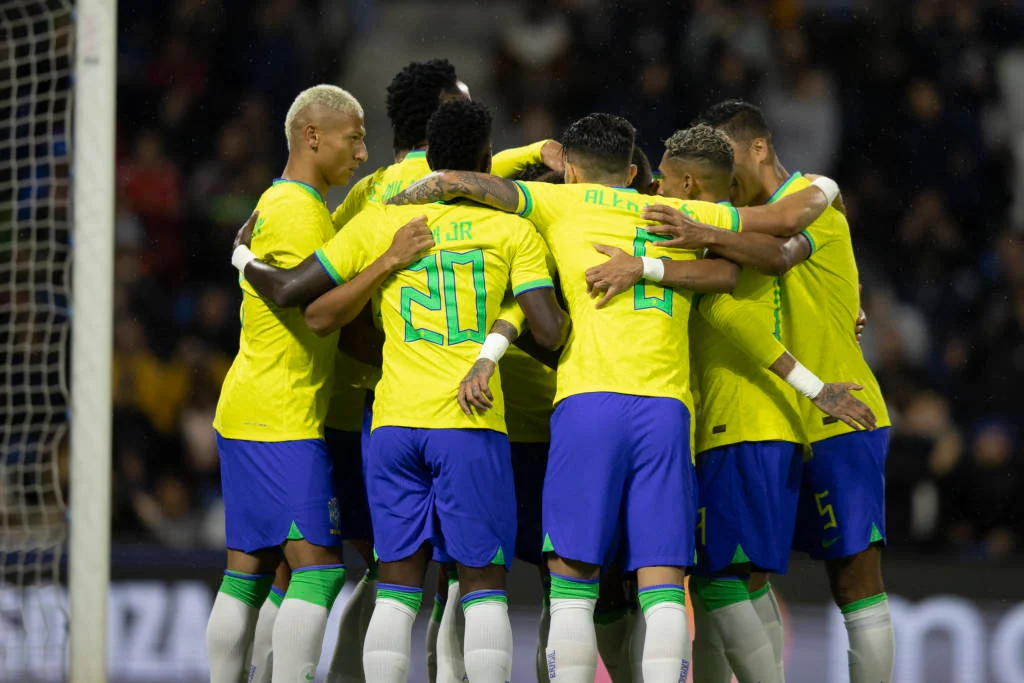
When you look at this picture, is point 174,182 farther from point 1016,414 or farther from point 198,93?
point 1016,414

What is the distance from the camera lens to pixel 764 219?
15.8 feet

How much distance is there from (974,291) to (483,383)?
21.1ft

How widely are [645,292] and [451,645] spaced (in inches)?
58.1

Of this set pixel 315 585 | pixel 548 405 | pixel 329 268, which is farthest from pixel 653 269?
pixel 315 585

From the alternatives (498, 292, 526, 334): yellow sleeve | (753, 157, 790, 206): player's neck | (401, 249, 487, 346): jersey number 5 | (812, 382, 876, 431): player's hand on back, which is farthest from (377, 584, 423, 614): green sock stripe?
(753, 157, 790, 206): player's neck

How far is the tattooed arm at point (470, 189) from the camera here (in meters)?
4.57

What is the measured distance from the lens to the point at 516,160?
5.59 metres

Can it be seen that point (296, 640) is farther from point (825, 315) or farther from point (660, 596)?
point (825, 315)

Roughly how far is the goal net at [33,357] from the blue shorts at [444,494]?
4.10 feet

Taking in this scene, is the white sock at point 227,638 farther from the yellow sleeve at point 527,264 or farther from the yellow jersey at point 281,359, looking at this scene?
the yellow sleeve at point 527,264

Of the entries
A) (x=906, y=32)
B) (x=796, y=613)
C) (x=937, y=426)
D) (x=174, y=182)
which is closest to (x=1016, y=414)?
(x=937, y=426)

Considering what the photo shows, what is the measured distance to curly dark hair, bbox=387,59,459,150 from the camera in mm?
5363

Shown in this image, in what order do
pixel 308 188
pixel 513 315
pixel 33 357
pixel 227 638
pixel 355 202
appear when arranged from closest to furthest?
1. pixel 513 315
2. pixel 227 638
3. pixel 308 188
4. pixel 355 202
5. pixel 33 357

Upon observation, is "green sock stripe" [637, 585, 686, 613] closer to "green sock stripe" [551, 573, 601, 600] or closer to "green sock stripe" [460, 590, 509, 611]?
"green sock stripe" [551, 573, 601, 600]
